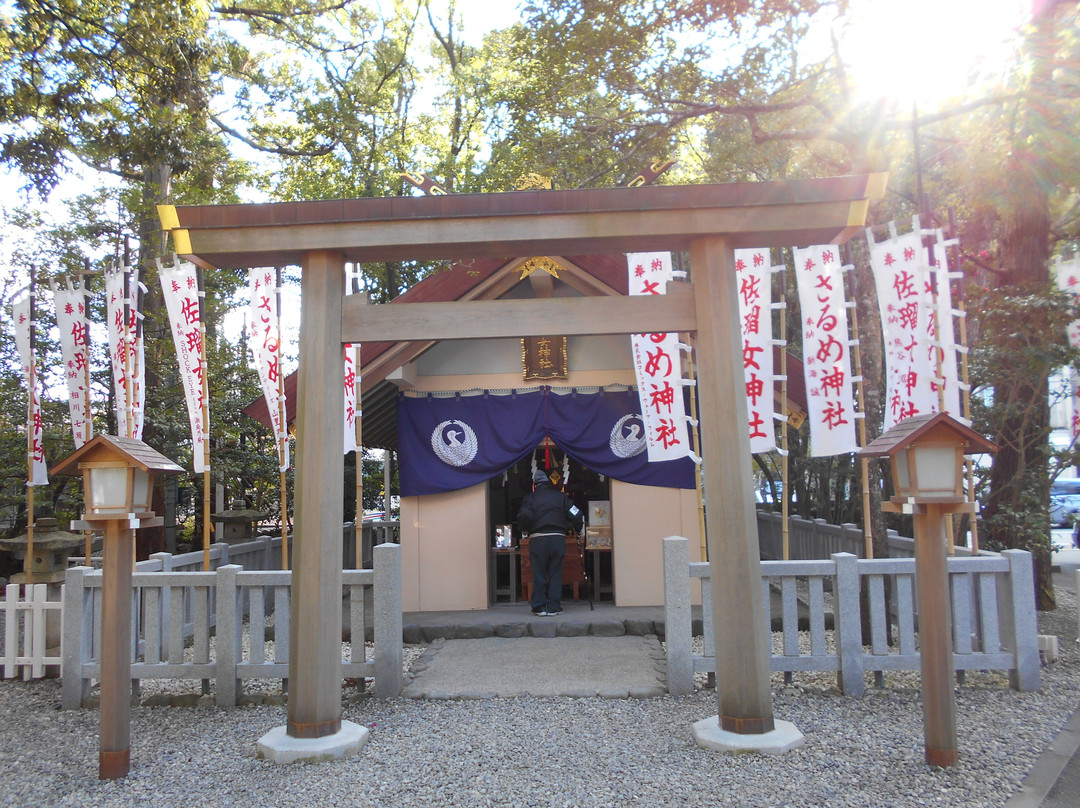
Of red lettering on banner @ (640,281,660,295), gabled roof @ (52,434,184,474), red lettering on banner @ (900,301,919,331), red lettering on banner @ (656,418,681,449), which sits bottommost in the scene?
gabled roof @ (52,434,184,474)

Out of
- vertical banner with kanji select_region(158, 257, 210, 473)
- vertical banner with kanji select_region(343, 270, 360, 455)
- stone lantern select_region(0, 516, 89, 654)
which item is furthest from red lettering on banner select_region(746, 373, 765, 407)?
stone lantern select_region(0, 516, 89, 654)

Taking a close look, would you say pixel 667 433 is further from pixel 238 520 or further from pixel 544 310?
pixel 238 520

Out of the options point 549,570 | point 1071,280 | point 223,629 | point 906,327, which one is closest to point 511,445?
point 549,570

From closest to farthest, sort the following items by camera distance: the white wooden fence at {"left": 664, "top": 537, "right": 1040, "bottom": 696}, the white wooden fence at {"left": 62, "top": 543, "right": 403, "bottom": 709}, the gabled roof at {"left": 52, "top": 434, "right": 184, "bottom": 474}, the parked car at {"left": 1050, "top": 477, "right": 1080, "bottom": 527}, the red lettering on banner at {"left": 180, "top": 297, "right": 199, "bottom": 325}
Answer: the gabled roof at {"left": 52, "top": 434, "right": 184, "bottom": 474}, the white wooden fence at {"left": 664, "top": 537, "right": 1040, "bottom": 696}, the white wooden fence at {"left": 62, "top": 543, "right": 403, "bottom": 709}, the red lettering on banner at {"left": 180, "top": 297, "right": 199, "bottom": 325}, the parked car at {"left": 1050, "top": 477, "right": 1080, "bottom": 527}

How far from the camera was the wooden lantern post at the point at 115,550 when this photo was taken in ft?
15.0

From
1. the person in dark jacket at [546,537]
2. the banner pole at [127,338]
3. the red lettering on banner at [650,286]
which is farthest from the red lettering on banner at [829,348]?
the banner pole at [127,338]

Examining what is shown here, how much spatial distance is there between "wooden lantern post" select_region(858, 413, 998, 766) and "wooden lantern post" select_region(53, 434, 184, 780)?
14.5 ft

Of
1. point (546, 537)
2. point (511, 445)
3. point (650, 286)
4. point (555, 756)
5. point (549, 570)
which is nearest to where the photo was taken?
point (555, 756)

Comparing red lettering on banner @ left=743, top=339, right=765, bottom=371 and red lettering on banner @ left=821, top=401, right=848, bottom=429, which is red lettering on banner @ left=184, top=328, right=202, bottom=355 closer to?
red lettering on banner @ left=743, top=339, right=765, bottom=371

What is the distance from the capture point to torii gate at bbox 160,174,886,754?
4762mm

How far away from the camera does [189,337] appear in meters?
7.94

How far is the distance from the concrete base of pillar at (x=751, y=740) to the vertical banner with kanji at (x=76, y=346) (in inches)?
284

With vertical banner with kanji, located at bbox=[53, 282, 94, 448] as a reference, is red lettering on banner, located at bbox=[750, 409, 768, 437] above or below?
below

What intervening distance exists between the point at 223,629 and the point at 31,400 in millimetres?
4276
